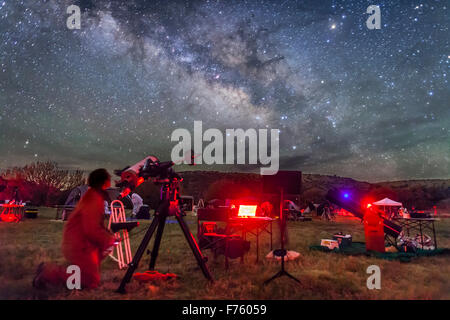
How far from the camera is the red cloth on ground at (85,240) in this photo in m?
3.81

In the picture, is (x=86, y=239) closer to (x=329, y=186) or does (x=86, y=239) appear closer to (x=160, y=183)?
(x=160, y=183)

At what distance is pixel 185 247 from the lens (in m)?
8.71

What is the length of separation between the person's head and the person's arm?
0.80ft

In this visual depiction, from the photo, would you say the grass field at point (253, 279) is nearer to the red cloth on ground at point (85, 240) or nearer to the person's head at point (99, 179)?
the red cloth on ground at point (85, 240)

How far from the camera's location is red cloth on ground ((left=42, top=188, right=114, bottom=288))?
381 centimetres

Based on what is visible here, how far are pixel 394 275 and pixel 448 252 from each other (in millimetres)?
4236

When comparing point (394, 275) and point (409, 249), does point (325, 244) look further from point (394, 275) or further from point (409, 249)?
point (394, 275)

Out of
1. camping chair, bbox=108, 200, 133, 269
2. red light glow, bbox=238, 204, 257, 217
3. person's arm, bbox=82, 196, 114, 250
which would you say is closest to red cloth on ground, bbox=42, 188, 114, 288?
person's arm, bbox=82, 196, 114, 250

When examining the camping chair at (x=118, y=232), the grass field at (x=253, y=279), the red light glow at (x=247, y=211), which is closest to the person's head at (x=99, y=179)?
the camping chair at (x=118, y=232)

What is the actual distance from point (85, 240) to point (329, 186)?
7598cm

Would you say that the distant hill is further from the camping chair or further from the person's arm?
the person's arm

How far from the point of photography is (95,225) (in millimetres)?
3801

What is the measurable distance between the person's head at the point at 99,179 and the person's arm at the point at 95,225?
243 mm
